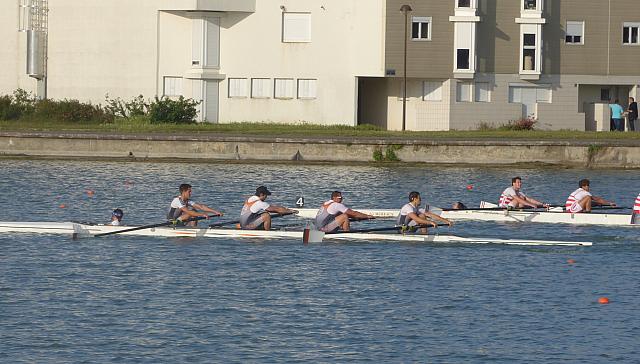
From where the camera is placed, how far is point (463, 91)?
6588 cm

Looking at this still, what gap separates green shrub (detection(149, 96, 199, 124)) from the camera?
2473 inches

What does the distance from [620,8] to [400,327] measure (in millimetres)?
46046

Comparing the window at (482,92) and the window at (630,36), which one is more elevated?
the window at (630,36)

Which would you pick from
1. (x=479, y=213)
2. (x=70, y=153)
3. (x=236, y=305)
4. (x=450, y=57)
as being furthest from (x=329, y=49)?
(x=236, y=305)

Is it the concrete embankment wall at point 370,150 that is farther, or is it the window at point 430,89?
the window at point 430,89

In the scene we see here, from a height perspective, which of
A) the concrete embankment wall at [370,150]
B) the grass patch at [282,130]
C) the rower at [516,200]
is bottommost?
the rower at [516,200]

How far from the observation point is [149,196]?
4494 cm

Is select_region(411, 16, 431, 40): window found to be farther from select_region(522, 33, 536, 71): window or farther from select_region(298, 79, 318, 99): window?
select_region(298, 79, 318, 99): window

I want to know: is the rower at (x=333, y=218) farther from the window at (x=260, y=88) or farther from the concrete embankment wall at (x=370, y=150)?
the window at (x=260, y=88)

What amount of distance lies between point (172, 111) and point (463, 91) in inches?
560

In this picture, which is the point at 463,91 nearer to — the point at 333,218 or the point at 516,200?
the point at 516,200

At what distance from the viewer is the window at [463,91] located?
65688 millimetres

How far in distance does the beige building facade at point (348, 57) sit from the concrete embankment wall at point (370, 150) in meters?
10.8

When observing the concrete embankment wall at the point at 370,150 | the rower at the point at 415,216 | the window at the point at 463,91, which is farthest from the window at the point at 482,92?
the rower at the point at 415,216
